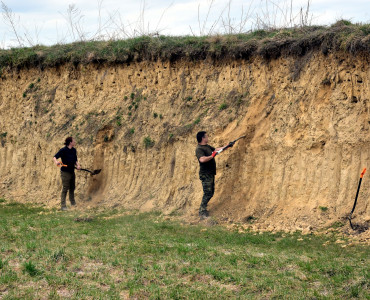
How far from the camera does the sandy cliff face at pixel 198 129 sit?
11.2 meters

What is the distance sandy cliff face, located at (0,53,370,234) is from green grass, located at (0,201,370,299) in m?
1.46

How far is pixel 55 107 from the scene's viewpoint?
1764 cm

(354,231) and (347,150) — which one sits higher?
(347,150)

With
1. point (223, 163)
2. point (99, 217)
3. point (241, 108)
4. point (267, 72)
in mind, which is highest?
point (267, 72)

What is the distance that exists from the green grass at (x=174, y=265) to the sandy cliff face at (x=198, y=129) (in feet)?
4.80

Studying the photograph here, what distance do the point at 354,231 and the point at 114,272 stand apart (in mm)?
4409

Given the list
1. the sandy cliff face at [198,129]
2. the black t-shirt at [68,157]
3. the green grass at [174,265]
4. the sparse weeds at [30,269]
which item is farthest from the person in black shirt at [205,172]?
the sparse weeds at [30,269]

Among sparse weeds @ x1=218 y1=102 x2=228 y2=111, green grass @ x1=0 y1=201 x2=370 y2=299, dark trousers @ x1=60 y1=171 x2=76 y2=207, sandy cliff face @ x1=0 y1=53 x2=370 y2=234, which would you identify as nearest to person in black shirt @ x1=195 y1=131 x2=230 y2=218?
sandy cliff face @ x1=0 y1=53 x2=370 y2=234

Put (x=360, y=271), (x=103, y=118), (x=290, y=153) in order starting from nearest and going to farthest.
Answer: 1. (x=360, y=271)
2. (x=290, y=153)
3. (x=103, y=118)

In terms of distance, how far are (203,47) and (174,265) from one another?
25.7 feet

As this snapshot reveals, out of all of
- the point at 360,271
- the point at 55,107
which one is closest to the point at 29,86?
the point at 55,107

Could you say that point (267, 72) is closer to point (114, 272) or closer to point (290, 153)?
point (290, 153)

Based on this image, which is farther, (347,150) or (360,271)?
(347,150)

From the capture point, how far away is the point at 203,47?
1457 cm
